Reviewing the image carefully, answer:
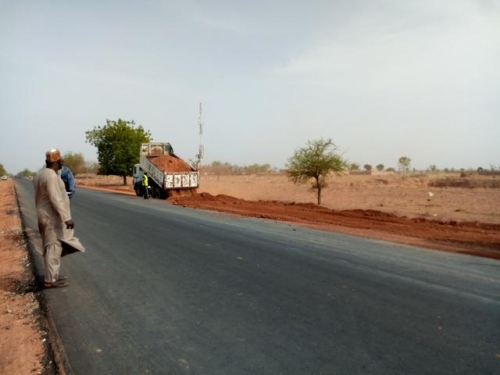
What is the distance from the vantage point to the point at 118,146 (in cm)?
4706

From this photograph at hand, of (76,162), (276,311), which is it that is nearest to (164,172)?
(276,311)

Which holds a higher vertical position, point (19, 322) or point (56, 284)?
point (56, 284)

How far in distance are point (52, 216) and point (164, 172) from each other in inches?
784

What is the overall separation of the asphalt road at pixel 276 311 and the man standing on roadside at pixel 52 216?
0.47 metres

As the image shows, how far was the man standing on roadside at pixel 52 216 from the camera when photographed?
5531mm

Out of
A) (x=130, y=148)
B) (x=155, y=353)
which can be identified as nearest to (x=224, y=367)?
(x=155, y=353)

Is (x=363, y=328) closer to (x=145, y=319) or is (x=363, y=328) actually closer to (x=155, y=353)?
(x=155, y=353)

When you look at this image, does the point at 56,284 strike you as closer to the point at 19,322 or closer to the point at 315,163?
the point at 19,322

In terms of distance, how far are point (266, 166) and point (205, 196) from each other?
109 metres

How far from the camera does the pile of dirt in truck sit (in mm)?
26327

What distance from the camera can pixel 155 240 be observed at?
31.2ft

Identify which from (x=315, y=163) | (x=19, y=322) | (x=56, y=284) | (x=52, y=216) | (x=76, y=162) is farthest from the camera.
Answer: (x=76, y=162)

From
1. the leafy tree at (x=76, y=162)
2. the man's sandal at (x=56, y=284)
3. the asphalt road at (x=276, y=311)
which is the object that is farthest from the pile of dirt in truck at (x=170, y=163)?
the leafy tree at (x=76, y=162)

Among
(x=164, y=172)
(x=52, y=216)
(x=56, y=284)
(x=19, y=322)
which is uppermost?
(x=164, y=172)
